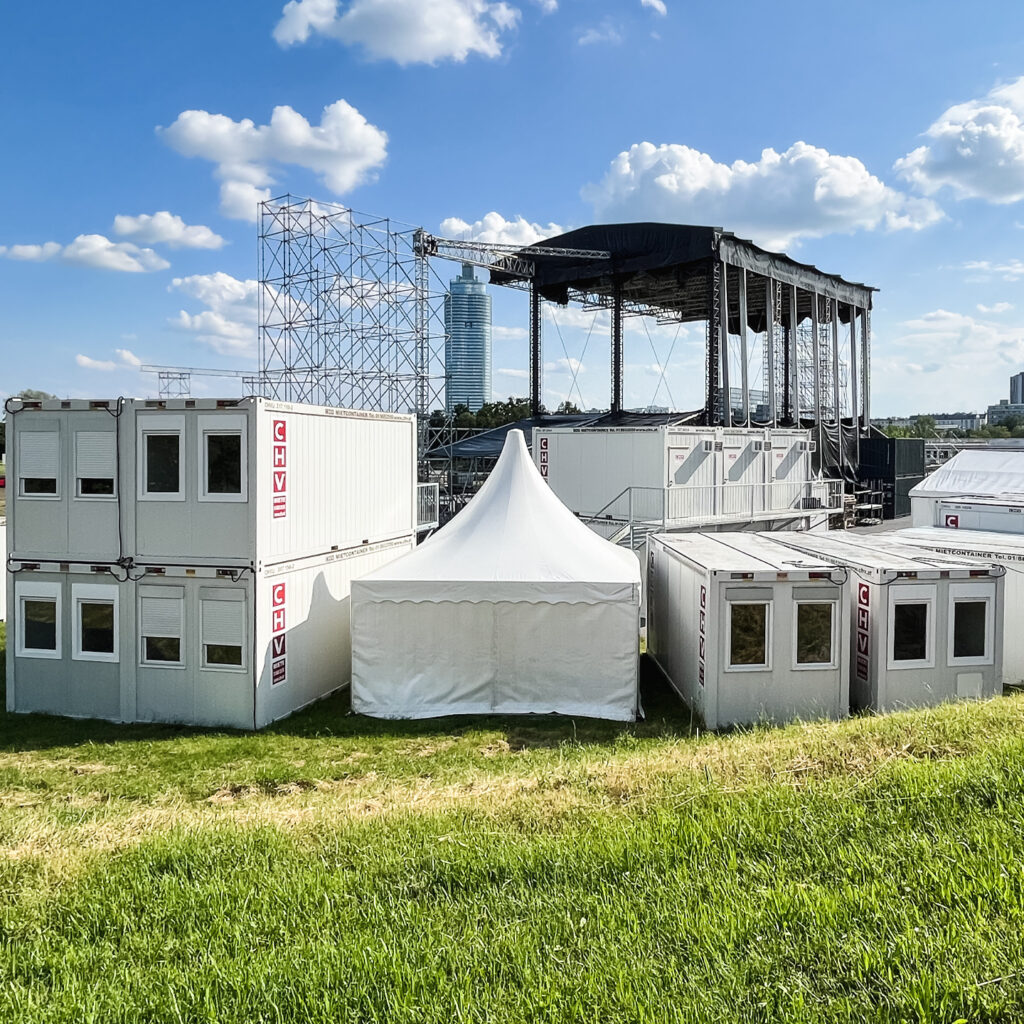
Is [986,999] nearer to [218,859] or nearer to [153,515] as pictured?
[218,859]

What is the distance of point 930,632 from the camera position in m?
11.2

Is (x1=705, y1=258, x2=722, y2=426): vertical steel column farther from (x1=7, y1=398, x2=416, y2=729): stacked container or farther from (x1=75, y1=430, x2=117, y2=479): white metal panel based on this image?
(x1=75, y1=430, x2=117, y2=479): white metal panel

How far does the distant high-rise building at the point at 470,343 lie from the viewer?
55.6 meters

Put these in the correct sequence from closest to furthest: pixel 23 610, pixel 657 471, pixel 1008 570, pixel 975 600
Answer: pixel 975 600
pixel 23 610
pixel 1008 570
pixel 657 471

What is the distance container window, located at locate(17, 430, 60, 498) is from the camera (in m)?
12.7

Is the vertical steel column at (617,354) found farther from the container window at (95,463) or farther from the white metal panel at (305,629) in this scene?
the container window at (95,463)

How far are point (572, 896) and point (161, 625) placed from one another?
9409 mm

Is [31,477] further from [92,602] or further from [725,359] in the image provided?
[725,359]

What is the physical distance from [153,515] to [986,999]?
11570 millimetres

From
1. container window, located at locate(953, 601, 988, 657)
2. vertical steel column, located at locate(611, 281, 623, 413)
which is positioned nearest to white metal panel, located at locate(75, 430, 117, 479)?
container window, located at locate(953, 601, 988, 657)

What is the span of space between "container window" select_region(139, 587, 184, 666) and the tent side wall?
2433 millimetres

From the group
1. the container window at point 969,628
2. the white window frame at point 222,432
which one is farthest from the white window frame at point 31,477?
the container window at point 969,628

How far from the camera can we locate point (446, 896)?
15.5ft

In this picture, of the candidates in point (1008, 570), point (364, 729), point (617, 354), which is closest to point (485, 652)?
point (364, 729)
